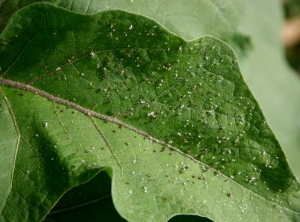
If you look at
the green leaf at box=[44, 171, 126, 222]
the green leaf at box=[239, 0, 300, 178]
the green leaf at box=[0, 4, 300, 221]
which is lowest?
the green leaf at box=[239, 0, 300, 178]

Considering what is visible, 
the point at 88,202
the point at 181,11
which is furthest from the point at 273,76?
the point at 88,202

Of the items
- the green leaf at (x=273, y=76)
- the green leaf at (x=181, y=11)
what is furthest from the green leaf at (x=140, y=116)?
the green leaf at (x=273, y=76)

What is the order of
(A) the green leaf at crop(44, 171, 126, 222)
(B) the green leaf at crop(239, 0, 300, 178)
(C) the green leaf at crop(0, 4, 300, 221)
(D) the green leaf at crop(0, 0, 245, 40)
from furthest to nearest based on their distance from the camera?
(B) the green leaf at crop(239, 0, 300, 178)
(A) the green leaf at crop(44, 171, 126, 222)
(D) the green leaf at crop(0, 0, 245, 40)
(C) the green leaf at crop(0, 4, 300, 221)

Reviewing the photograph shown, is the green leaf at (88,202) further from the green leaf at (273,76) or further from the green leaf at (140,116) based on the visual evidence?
the green leaf at (273,76)

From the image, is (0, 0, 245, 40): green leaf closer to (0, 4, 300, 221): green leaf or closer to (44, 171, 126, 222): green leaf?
(0, 4, 300, 221): green leaf

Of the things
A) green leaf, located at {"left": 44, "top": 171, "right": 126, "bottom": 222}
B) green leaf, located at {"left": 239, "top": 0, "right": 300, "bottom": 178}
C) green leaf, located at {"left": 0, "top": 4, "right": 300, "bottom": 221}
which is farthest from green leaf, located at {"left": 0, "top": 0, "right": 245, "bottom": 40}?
green leaf, located at {"left": 239, "top": 0, "right": 300, "bottom": 178}

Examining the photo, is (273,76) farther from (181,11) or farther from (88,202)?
(88,202)

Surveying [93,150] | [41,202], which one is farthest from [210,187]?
[41,202]
